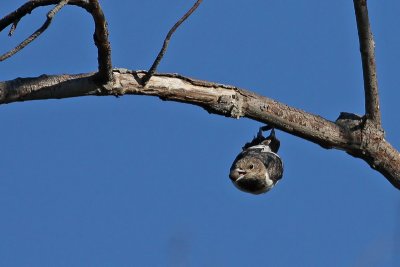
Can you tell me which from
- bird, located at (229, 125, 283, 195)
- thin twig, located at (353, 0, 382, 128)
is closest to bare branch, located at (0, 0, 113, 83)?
thin twig, located at (353, 0, 382, 128)

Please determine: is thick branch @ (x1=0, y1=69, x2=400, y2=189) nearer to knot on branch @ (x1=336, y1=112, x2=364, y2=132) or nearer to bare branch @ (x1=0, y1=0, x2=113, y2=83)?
knot on branch @ (x1=336, y1=112, x2=364, y2=132)

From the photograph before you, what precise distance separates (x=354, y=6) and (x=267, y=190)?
330cm

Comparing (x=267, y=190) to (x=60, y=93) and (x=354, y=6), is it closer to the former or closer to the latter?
(x=354, y=6)

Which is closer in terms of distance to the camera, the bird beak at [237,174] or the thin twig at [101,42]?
the thin twig at [101,42]

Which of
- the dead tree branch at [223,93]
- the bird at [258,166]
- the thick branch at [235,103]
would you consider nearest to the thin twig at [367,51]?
the dead tree branch at [223,93]

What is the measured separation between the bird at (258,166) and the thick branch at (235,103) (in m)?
1.98

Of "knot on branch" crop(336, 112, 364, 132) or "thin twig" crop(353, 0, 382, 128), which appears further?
"knot on branch" crop(336, 112, 364, 132)

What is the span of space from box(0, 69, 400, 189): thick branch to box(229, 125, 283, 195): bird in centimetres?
198

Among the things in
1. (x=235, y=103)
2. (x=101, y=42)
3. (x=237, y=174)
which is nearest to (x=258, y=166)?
(x=237, y=174)

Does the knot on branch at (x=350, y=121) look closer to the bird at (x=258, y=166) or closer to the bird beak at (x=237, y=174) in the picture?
the bird at (x=258, y=166)

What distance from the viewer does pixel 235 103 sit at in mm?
5172

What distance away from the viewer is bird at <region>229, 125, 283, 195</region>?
25.1 feet

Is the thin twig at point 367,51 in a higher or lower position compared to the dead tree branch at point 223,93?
higher

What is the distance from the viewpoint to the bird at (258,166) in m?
7.66
